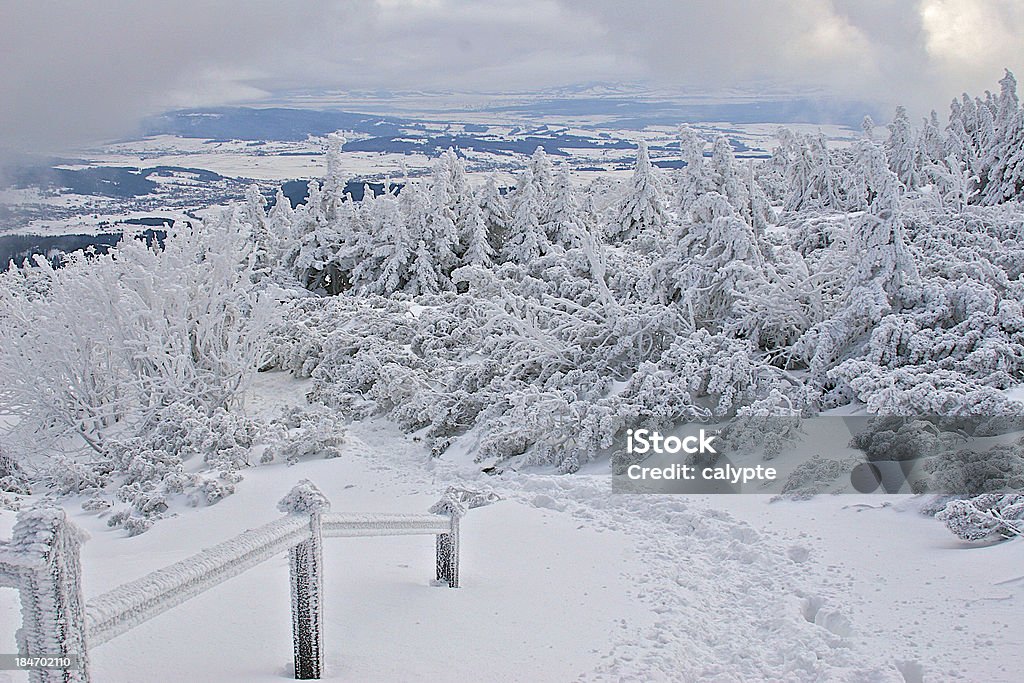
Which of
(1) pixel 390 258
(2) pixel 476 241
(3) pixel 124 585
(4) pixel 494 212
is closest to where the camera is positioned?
(3) pixel 124 585

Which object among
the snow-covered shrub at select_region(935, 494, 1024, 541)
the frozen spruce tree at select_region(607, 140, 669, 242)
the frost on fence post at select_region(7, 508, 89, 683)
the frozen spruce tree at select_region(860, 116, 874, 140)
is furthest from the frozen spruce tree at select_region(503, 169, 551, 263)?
the frost on fence post at select_region(7, 508, 89, 683)

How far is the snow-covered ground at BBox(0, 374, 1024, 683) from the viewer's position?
3.94 meters

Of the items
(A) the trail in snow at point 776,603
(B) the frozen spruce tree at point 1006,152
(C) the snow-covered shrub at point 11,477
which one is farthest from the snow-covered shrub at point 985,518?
(B) the frozen spruce tree at point 1006,152

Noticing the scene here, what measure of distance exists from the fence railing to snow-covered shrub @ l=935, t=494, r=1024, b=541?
4539mm

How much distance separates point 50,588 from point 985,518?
19.8 ft

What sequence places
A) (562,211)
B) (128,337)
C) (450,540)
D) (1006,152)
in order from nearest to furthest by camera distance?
(450,540) < (128,337) < (562,211) < (1006,152)

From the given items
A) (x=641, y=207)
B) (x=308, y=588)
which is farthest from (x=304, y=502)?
(x=641, y=207)

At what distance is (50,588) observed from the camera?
2189 millimetres

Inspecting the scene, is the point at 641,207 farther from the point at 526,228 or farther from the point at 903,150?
the point at 903,150

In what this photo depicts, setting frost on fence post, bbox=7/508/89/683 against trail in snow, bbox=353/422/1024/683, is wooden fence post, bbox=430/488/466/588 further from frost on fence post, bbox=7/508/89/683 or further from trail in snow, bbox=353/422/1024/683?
frost on fence post, bbox=7/508/89/683

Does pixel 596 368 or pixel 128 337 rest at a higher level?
pixel 128 337

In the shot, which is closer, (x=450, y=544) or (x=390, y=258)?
(x=450, y=544)

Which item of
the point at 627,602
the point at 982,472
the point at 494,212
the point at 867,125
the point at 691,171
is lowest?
the point at 627,602

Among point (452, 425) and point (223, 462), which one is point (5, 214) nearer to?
point (223, 462)
